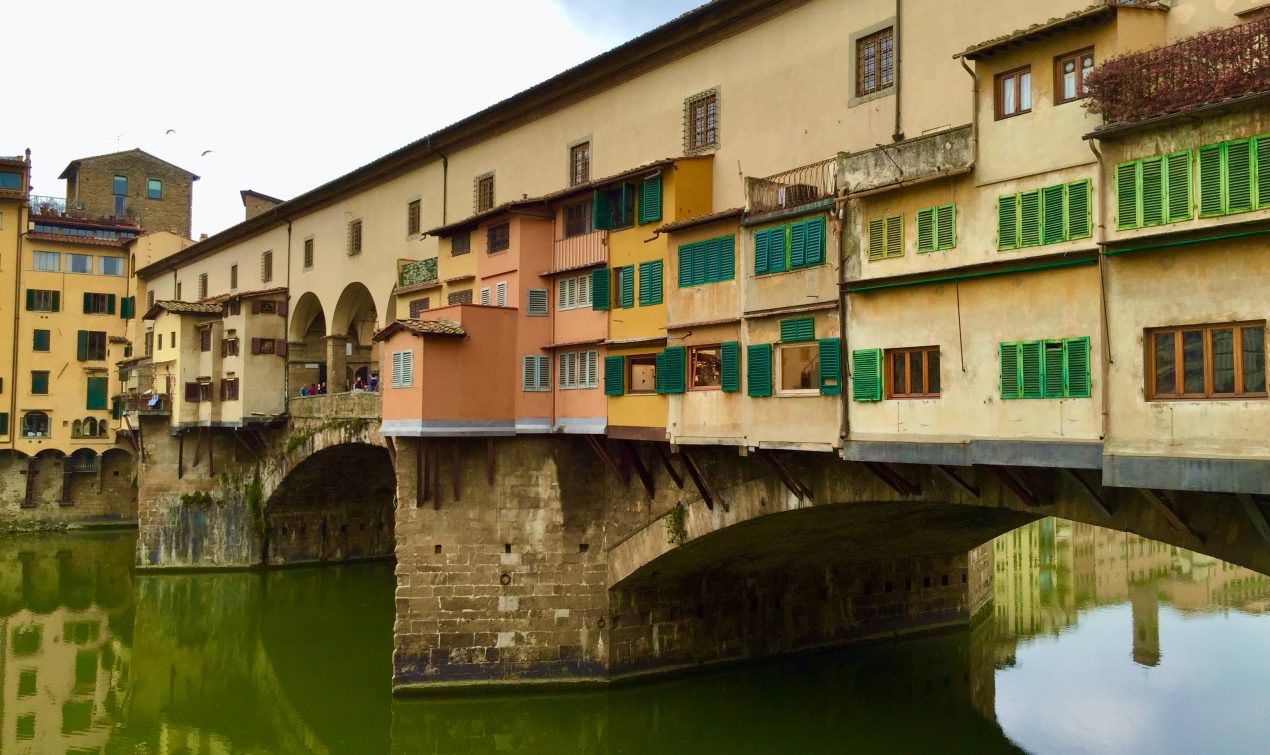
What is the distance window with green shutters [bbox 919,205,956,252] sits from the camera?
44.0ft

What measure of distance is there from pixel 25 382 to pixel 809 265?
47580 millimetres

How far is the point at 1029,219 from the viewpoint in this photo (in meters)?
12.5

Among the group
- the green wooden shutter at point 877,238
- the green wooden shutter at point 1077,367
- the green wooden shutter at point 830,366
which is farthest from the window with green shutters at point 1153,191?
the green wooden shutter at point 830,366

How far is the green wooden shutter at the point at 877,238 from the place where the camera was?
14375 mm

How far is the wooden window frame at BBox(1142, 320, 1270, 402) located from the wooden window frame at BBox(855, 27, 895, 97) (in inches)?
269

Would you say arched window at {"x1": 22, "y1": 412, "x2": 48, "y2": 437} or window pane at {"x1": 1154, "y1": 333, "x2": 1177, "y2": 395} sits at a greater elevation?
window pane at {"x1": 1154, "y1": 333, "x2": 1177, "y2": 395}

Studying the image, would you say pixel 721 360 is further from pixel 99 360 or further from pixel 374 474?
pixel 99 360

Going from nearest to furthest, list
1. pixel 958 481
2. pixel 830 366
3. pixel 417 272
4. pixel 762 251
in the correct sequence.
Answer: pixel 958 481 < pixel 830 366 < pixel 762 251 < pixel 417 272

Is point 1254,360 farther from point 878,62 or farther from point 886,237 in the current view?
point 878,62

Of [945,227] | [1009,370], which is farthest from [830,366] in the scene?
[1009,370]

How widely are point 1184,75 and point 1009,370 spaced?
3.81 meters

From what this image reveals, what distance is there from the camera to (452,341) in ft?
68.6

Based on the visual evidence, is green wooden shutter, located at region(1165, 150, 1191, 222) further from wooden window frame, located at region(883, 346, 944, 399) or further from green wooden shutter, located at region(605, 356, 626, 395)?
green wooden shutter, located at region(605, 356, 626, 395)

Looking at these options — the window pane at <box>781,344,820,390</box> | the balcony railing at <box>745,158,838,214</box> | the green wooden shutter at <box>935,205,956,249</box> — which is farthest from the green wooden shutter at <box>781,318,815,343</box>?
the green wooden shutter at <box>935,205,956,249</box>
